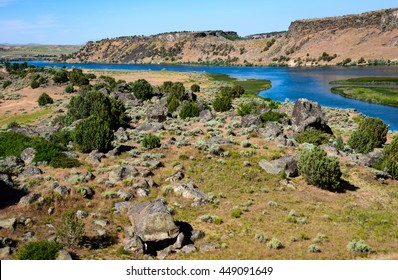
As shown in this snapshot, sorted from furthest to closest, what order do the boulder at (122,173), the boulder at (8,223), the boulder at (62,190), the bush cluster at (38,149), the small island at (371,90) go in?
1. the small island at (371,90)
2. the bush cluster at (38,149)
3. the boulder at (122,173)
4. the boulder at (62,190)
5. the boulder at (8,223)

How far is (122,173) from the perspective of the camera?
26.5 meters

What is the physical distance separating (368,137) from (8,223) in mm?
32206

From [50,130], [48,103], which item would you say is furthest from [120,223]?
[48,103]

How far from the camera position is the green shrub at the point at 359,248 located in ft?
54.3

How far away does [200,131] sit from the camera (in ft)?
132

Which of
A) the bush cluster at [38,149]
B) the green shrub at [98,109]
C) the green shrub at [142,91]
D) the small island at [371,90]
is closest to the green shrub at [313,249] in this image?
the bush cluster at [38,149]

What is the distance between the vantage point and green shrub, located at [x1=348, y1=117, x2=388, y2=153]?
3556 centimetres

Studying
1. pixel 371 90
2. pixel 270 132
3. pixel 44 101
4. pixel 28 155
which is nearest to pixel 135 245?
pixel 28 155

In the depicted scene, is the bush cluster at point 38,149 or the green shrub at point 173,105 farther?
the green shrub at point 173,105

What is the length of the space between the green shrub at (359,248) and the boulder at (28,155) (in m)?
24.6

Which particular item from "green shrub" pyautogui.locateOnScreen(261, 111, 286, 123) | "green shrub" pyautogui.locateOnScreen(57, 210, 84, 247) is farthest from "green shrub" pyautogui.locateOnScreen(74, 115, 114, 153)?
"green shrub" pyautogui.locateOnScreen(261, 111, 286, 123)

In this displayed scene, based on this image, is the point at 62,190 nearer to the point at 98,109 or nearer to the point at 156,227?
the point at 156,227

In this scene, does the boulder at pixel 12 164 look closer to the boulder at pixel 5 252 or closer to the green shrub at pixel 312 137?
the boulder at pixel 5 252

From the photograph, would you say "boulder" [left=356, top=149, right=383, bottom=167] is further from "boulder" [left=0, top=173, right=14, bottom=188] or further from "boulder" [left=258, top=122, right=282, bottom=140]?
"boulder" [left=0, top=173, right=14, bottom=188]
